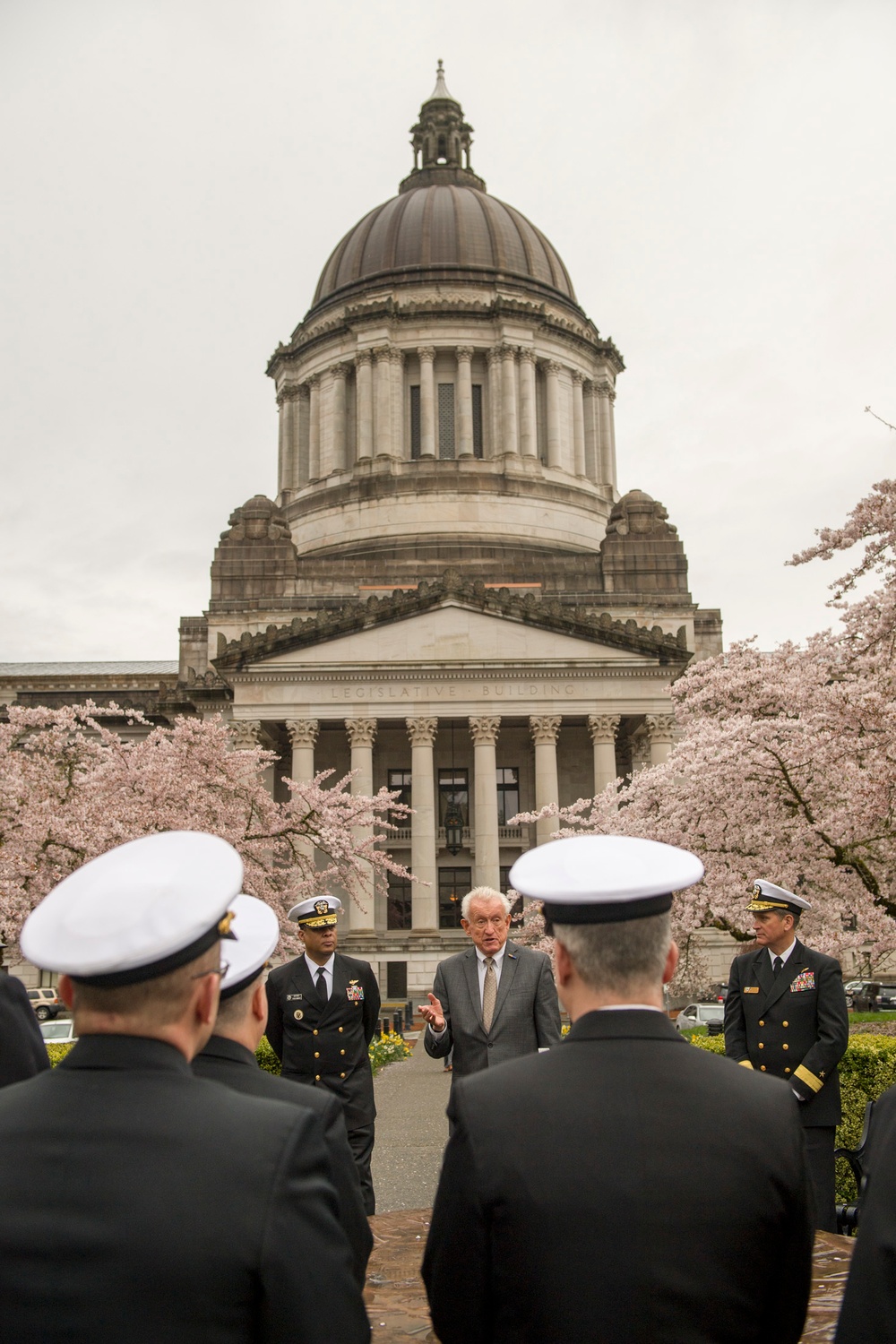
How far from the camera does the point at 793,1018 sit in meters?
9.42

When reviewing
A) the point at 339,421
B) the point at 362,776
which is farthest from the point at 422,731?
the point at 339,421

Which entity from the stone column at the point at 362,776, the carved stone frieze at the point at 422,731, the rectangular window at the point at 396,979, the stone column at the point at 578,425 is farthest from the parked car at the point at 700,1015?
the stone column at the point at 578,425

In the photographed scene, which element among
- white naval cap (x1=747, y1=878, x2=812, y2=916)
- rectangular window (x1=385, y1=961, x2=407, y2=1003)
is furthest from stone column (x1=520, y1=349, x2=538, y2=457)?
white naval cap (x1=747, y1=878, x2=812, y2=916)

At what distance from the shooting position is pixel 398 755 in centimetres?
5206

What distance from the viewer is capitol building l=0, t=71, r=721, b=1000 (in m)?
47.7

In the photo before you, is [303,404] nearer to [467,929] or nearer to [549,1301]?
[467,929]

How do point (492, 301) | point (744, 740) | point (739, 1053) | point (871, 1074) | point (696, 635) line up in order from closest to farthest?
point (739, 1053) → point (871, 1074) → point (744, 740) → point (696, 635) → point (492, 301)

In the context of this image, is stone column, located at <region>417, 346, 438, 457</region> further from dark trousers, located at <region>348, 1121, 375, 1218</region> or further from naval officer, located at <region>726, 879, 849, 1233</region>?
dark trousers, located at <region>348, 1121, 375, 1218</region>

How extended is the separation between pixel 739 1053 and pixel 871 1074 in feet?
10.7

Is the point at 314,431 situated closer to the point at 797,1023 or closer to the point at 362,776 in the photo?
the point at 362,776


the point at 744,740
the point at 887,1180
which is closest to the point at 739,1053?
the point at 887,1180

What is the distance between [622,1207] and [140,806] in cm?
2707

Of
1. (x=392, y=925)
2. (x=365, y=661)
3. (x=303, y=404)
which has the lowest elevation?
(x=392, y=925)

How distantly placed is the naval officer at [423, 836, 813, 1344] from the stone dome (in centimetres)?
6894
